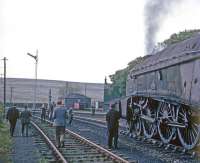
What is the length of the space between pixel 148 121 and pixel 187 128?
11.4 ft

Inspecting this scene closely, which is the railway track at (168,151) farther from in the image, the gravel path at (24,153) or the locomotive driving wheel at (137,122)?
the gravel path at (24,153)

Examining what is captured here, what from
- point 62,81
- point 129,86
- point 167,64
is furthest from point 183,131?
point 62,81

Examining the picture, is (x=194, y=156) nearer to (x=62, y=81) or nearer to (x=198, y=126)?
(x=198, y=126)

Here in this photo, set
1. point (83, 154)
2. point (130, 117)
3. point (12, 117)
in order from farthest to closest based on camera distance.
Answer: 1. point (12, 117)
2. point (130, 117)
3. point (83, 154)

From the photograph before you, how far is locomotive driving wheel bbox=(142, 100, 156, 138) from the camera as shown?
627 inches

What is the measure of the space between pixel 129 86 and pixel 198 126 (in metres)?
7.93

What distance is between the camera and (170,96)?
551 inches

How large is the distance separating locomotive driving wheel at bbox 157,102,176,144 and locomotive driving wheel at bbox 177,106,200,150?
1.45 feet

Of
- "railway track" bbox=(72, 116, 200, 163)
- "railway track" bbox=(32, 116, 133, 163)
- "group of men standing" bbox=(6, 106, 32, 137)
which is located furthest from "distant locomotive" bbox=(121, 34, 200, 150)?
"group of men standing" bbox=(6, 106, 32, 137)

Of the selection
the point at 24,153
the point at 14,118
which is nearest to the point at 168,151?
the point at 24,153

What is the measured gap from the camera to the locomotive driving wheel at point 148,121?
1593 centimetres

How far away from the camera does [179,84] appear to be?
13273 mm

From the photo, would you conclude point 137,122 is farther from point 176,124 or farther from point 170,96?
point 176,124

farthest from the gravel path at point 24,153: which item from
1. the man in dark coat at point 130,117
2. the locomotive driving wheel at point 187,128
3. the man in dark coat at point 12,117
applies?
the man in dark coat at point 130,117
